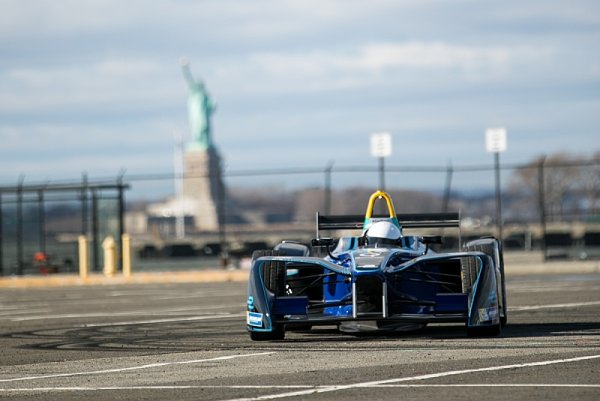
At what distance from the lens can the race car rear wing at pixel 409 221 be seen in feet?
57.3

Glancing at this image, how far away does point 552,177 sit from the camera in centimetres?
4750

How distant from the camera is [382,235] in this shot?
15.5m

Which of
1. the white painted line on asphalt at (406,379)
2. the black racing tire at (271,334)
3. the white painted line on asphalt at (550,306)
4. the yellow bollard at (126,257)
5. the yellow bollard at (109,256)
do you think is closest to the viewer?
the white painted line on asphalt at (406,379)

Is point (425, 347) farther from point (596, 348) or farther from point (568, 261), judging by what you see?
point (568, 261)

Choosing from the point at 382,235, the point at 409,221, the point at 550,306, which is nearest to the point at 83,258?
the point at 550,306

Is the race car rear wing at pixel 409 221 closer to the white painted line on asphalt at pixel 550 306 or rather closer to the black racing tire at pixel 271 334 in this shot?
the white painted line on asphalt at pixel 550 306

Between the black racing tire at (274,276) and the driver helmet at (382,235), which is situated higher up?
the driver helmet at (382,235)

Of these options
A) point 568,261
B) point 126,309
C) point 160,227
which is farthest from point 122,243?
point 160,227

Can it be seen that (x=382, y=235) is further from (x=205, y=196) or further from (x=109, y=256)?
(x=205, y=196)

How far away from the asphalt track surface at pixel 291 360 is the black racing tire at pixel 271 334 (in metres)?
0.18

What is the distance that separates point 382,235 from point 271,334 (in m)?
2.01

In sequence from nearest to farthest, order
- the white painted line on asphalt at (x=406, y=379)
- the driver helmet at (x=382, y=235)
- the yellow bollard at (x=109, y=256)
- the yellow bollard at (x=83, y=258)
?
the white painted line on asphalt at (x=406, y=379), the driver helmet at (x=382, y=235), the yellow bollard at (x=109, y=256), the yellow bollard at (x=83, y=258)

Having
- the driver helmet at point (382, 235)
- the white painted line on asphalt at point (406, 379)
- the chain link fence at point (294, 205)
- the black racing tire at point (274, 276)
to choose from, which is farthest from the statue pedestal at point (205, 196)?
the white painted line on asphalt at point (406, 379)

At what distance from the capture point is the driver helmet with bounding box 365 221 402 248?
1547 cm
